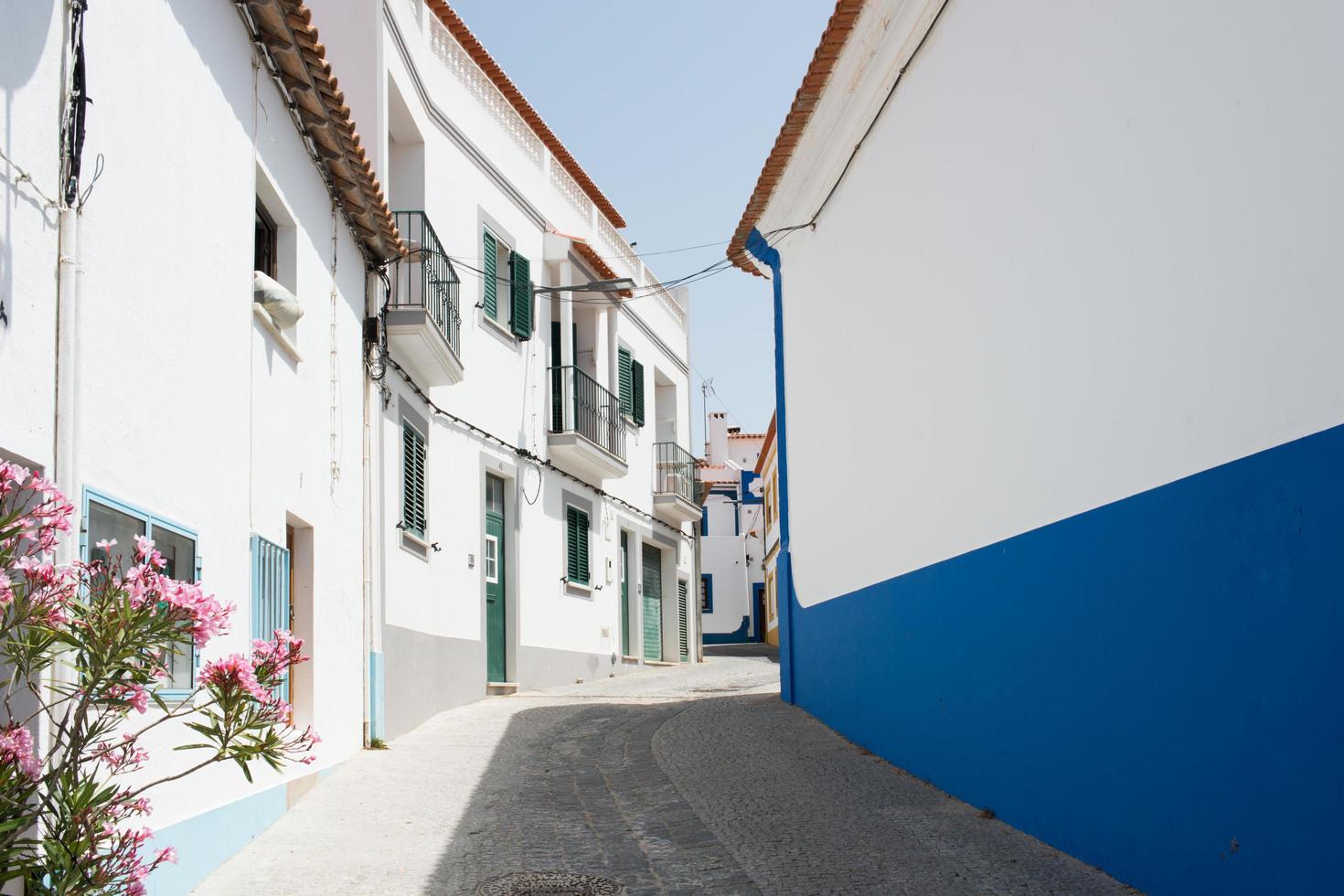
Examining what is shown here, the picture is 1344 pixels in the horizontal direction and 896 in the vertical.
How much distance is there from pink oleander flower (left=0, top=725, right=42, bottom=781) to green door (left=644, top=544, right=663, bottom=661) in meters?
20.0

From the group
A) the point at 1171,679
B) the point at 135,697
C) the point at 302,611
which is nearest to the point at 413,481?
the point at 302,611

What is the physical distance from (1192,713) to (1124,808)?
2.66 feet

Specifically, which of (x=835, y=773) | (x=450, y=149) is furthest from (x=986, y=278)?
(x=450, y=149)

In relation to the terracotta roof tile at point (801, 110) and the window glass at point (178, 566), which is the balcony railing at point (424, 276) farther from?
the window glass at point (178, 566)

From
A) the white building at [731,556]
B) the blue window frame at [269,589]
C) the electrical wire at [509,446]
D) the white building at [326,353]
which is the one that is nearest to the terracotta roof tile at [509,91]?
the white building at [326,353]

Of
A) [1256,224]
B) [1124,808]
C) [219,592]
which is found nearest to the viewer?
[1256,224]

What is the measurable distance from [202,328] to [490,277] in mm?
9818

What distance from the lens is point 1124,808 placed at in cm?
583

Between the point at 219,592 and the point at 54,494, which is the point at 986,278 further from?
the point at 54,494

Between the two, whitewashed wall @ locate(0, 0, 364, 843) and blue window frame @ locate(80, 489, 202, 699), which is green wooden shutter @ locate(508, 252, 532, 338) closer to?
whitewashed wall @ locate(0, 0, 364, 843)

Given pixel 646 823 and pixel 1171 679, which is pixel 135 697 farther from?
pixel 646 823

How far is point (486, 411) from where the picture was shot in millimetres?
16031

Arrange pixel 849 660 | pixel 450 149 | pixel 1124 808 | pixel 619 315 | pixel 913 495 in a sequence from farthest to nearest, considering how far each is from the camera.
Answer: pixel 619 315 < pixel 450 149 < pixel 849 660 < pixel 913 495 < pixel 1124 808

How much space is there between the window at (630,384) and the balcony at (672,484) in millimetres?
1894
